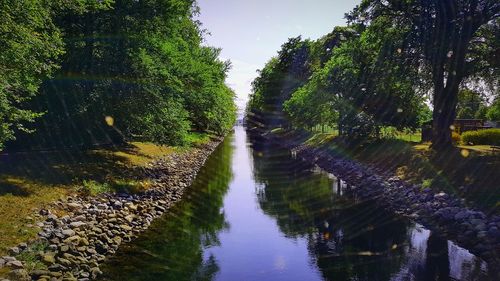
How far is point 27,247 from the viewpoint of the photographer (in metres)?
12.5

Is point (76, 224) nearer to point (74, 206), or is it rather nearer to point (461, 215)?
point (74, 206)

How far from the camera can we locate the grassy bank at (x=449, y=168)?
2059cm

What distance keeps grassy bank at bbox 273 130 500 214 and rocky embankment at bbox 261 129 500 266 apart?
0.71m

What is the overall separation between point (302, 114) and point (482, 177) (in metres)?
43.7

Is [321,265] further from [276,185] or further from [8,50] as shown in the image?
[276,185]

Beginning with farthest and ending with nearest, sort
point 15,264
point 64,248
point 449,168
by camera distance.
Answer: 1. point 449,168
2. point 64,248
3. point 15,264

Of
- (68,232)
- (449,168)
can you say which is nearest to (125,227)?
(68,232)

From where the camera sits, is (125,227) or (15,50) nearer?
(15,50)

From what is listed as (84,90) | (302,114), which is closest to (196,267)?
(84,90)

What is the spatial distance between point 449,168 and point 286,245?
13.9 m

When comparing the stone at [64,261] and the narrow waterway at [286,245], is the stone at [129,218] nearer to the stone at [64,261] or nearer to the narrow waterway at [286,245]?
the narrow waterway at [286,245]

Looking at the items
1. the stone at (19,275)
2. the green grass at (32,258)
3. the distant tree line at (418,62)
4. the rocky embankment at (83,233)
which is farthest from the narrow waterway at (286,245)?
the distant tree line at (418,62)

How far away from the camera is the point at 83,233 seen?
15.1m

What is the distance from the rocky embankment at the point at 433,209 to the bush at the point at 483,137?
8171mm
